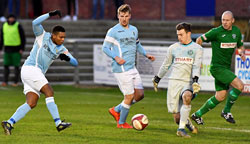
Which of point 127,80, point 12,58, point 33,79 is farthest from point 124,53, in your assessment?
point 12,58

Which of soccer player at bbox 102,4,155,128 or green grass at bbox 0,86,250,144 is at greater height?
soccer player at bbox 102,4,155,128

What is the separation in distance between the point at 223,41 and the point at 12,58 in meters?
9.99

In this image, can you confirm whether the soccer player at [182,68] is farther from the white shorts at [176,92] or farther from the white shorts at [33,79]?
the white shorts at [33,79]

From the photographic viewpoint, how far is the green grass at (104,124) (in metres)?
11.5

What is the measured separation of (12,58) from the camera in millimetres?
22359

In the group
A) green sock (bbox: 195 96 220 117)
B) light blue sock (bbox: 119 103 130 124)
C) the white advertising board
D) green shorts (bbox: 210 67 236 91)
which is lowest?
the white advertising board

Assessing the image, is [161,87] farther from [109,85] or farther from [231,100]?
[231,100]

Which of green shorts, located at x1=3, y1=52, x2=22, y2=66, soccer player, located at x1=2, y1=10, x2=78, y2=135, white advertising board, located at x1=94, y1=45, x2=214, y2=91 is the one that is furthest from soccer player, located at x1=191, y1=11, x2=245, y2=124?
green shorts, located at x1=3, y1=52, x2=22, y2=66

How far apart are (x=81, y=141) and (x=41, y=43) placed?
5.71ft

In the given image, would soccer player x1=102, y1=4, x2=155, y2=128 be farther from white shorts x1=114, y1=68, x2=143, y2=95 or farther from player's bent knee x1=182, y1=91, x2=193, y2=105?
player's bent knee x1=182, y1=91, x2=193, y2=105

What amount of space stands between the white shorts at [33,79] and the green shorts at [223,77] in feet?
11.5

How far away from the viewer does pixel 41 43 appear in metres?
11.9

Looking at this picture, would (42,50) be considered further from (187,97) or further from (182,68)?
(187,97)

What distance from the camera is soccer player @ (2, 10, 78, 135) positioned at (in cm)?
1183
